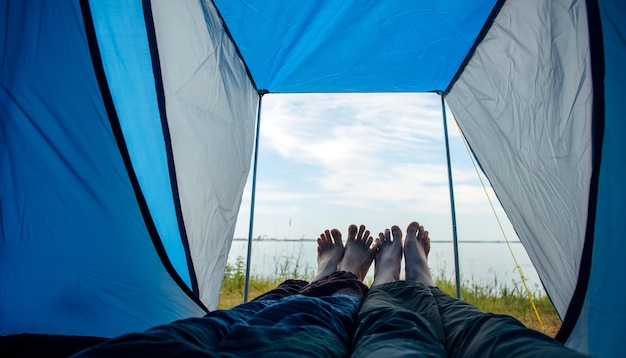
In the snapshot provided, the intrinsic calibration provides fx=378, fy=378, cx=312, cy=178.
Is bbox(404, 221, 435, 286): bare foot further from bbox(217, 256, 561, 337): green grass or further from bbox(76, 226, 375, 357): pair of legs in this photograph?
bbox(76, 226, 375, 357): pair of legs

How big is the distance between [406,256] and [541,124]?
37.4 inches

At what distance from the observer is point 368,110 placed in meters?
2.28

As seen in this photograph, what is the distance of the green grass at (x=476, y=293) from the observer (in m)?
1.73

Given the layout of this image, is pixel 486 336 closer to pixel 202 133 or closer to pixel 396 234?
pixel 202 133

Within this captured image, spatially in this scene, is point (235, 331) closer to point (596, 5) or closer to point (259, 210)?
point (596, 5)

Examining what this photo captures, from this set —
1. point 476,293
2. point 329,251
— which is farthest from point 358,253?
point 476,293

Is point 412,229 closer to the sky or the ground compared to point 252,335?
closer to the sky

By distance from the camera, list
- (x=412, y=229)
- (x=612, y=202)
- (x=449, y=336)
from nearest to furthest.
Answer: (x=449, y=336) → (x=612, y=202) → (x=412, y=229)

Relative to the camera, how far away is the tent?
833mm

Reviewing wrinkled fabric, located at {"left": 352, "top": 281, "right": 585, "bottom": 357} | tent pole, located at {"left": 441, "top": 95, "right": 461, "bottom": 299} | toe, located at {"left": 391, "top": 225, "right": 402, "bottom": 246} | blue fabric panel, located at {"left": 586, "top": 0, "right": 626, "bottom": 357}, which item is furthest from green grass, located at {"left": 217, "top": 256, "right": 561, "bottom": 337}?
wrinkled fabric, located at {"left": 352, "top": 281, "right": 585, "bottom": 357}

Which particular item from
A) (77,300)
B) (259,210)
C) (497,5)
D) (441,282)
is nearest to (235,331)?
(77,300)

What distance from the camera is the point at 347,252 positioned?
6.66 ft

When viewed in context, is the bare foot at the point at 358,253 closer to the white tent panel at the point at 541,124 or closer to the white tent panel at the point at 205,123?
the white tent panel at the point at 205,123

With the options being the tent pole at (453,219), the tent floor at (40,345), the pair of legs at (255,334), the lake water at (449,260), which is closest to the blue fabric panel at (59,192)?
the tent floor at (40,345)
